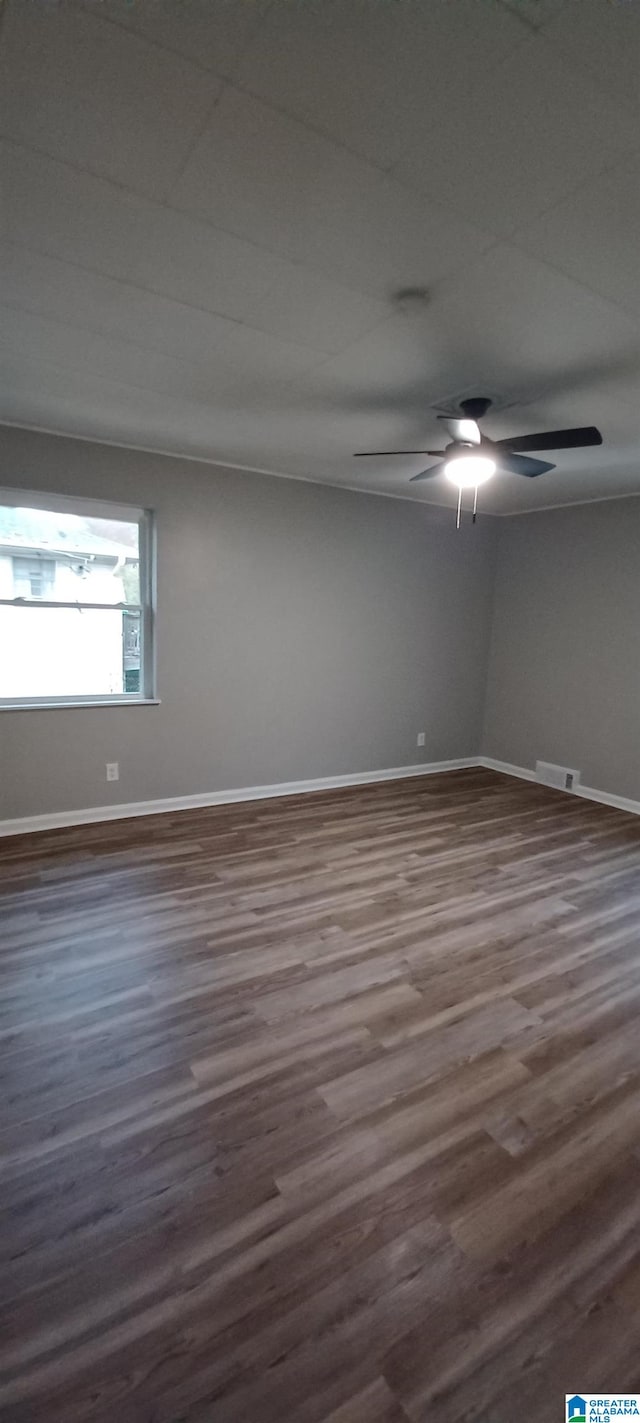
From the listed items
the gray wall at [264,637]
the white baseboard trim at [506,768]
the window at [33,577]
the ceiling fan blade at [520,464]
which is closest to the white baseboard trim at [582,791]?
the white baseboard trim at [506,768]

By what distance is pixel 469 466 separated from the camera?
9.10 ft

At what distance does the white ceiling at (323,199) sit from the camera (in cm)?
106

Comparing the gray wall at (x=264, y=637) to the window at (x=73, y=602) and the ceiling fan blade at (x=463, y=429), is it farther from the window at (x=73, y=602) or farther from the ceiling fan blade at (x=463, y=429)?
the ceiling fan blade at (x=463, y=429)

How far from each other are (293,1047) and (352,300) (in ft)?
8.52

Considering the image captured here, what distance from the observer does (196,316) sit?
2.04 metres

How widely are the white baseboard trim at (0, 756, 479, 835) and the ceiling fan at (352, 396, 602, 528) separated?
280 centimetres

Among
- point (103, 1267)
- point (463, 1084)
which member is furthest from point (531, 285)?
point (103, 1267)

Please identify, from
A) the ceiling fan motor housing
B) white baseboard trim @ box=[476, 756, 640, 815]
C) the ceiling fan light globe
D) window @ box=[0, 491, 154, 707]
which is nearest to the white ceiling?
the ceiling fan motor housing

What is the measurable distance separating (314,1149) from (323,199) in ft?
8.57

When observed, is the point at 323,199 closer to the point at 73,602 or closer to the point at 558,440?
the point at 558,440

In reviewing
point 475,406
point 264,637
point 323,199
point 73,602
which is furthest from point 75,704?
point 323,199

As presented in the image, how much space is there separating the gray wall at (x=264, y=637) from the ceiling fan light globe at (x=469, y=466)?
1.83 metres

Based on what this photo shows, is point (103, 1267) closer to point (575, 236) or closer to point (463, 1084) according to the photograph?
point (463, 1084)

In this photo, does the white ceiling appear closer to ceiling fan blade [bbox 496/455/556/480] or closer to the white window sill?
ceiling fan blade [bbox 496/455/556/480]
